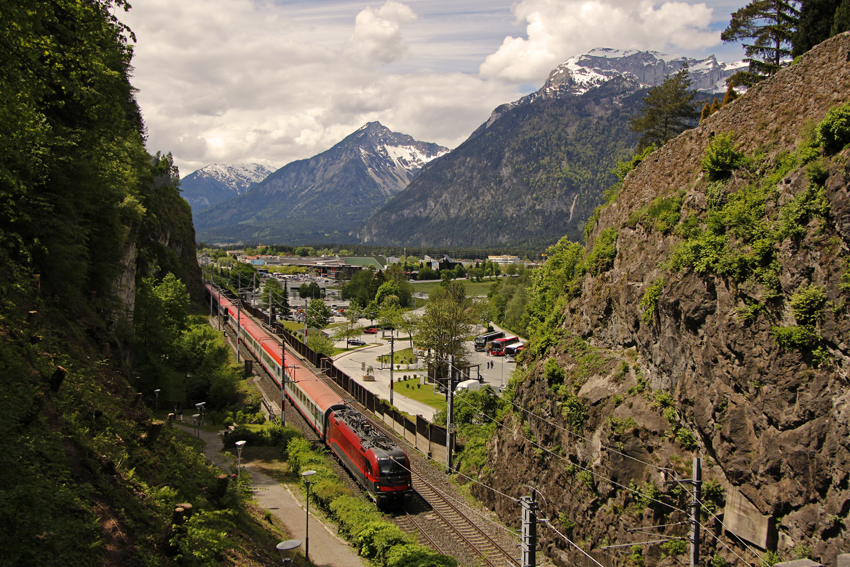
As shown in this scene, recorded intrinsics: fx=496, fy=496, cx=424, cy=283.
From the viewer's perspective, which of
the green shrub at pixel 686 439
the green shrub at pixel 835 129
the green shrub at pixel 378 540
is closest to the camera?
the green shrub at pixel 835 129

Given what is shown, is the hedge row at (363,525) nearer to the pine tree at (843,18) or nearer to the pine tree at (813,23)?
the pine tree at (843,18)

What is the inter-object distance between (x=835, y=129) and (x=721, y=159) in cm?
377

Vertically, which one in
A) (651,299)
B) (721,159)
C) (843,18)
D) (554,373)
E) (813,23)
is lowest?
(554,373)

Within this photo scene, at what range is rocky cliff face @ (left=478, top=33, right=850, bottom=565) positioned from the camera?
12930 millimetres

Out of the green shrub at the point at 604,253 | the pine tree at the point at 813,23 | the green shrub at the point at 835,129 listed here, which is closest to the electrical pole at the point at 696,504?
the green shrub at the point at 835,129

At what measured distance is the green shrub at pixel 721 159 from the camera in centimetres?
1723

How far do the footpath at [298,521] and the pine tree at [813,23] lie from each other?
31.2 metres

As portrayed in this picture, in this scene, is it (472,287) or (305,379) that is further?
(472,287)

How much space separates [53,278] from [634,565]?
2419 cm

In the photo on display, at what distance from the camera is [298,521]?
66.7 ft

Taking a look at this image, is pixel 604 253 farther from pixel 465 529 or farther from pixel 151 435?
pixel 151 435

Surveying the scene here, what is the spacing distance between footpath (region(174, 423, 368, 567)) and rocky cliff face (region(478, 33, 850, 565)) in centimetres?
772

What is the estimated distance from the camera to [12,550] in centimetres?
741

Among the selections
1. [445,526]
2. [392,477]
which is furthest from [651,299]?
[392,477]
